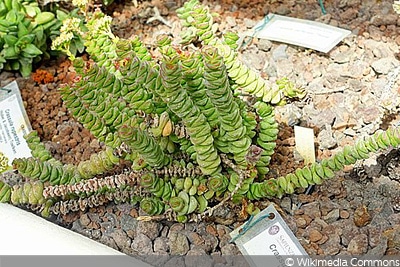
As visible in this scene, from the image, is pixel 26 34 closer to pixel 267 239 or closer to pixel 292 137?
pixel 292 137

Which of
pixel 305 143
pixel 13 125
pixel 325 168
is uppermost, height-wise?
pixel 325 168

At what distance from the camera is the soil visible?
4.85ft

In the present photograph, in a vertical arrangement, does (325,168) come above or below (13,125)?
above

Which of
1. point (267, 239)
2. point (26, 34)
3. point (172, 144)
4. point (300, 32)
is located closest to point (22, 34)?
point (26, 34)

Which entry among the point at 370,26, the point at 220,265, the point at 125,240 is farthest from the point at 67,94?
the point at 370,26

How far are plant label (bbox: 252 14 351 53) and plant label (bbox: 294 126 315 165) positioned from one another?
1.05 feet

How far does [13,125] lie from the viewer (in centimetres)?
182

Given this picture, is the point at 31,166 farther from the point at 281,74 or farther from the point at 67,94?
the point at 281,74

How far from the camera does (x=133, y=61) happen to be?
127cm

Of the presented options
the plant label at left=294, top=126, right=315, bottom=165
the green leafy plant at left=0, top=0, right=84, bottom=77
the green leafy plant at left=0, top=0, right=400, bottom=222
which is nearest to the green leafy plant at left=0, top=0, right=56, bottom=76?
the green leafy plant at left=0, top=0, right=84, bottom=77

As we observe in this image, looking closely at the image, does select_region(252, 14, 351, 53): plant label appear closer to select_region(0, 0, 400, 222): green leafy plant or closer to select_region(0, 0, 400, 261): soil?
select_region(0, 0, 400, 261): soil

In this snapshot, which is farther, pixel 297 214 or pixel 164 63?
pixel 297 214

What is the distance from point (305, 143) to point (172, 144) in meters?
0.36

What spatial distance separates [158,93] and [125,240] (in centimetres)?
40
